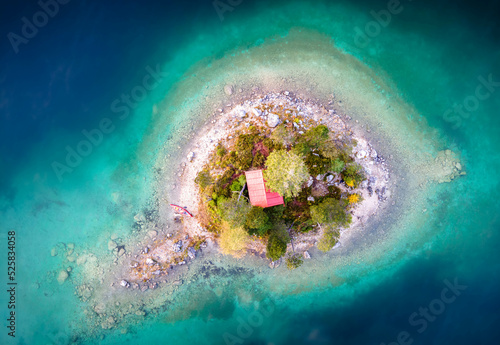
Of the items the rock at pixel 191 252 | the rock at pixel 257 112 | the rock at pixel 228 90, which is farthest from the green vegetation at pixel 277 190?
the rock at pixel 228 90

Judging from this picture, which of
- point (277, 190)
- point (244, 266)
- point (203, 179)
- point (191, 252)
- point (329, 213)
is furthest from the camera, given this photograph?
point (244, 266)

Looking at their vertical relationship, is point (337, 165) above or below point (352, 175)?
above

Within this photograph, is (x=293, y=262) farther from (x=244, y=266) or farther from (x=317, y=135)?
(x=317, y=135)

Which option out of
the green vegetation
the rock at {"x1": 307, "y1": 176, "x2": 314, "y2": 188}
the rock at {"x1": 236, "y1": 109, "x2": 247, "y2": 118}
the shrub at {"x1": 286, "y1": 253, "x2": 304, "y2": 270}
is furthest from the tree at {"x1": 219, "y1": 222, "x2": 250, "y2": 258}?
the rock at {"x1": 236, "y1": 109, "x2": 247, "y2": 118}

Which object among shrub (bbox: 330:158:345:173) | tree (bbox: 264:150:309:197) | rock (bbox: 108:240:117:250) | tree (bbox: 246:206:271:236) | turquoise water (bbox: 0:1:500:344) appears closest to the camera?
tree (bbox: 264:150:309:197)

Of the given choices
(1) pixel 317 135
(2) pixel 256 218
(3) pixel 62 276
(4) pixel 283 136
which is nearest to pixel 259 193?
(2) pixel 256 218

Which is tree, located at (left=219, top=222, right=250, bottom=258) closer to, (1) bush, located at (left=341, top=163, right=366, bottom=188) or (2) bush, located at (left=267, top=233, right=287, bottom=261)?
(2) bush, located at (left=267, top=233, right=287, bottom=261)

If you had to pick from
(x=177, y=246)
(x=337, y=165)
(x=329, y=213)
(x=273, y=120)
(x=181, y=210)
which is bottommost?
(x=329, y=213)
